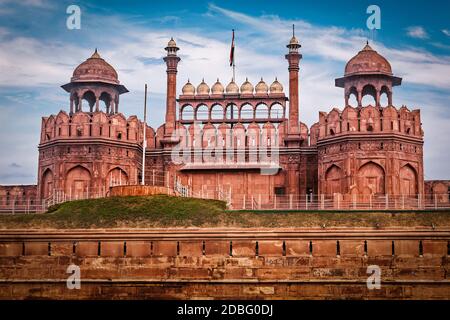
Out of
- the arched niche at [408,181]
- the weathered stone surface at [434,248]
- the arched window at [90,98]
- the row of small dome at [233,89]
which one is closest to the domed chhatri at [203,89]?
the row of small dome at [233,89]

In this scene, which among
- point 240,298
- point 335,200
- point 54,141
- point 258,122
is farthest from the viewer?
point 258,122

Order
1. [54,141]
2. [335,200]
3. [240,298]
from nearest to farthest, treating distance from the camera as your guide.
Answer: [240,298]
[335,200]
[54,141]

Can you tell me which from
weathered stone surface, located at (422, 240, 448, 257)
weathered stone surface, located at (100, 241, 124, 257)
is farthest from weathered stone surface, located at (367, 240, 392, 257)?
weathered stone surface, located at (100, 241, 124, 257)

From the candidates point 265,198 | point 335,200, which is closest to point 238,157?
point 265,198

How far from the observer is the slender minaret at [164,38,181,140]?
53.7 m

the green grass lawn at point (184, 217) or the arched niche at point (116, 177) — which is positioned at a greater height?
the arched niche at point (116, 177)

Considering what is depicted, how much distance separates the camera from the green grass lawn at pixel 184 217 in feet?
127

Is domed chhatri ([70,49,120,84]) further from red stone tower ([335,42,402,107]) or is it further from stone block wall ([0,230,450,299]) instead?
stone block wall ([0,230,450,299])

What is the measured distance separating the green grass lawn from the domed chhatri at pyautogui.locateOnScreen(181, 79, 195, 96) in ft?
47.6

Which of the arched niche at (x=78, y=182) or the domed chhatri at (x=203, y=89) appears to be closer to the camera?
the arched niche at (x=78, y=182)

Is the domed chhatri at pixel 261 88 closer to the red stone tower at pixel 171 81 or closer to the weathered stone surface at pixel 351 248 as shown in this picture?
the red stone tower at pixel 171 81
